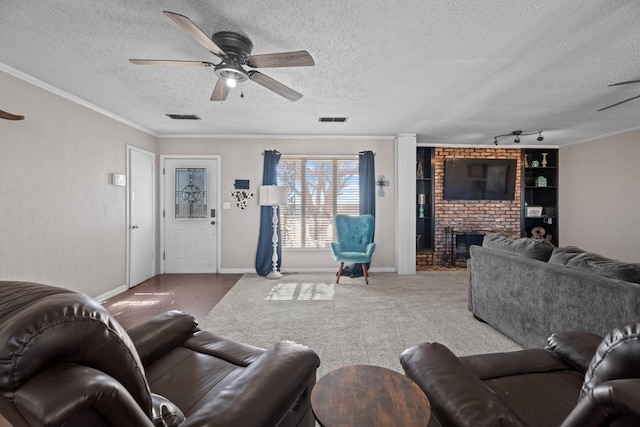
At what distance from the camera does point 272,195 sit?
16.2 ft

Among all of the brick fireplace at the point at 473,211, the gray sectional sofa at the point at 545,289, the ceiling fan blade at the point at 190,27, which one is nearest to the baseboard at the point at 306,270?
the brick fireplace at the point at 473,211

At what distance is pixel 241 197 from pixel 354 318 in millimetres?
3126

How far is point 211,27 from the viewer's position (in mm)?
2139

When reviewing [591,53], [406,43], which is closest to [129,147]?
[406,43]

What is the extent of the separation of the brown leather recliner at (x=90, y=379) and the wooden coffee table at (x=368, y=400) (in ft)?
0.43

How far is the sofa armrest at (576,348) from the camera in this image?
4.51ft

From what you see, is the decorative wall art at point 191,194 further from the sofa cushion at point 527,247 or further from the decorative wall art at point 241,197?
the sofa cushion at point 527,247

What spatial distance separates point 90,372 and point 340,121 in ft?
14.3

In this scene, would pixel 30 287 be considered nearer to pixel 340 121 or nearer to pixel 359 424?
pixel 359 424

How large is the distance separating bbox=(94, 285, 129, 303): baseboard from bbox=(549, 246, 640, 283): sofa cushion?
4.85 m

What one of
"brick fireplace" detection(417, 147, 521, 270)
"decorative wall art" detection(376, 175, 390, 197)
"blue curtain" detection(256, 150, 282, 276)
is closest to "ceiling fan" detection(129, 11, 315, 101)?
"blue curtain" detection(256, 150, 282, 276)

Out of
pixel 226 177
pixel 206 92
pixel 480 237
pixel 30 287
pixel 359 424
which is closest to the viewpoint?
pixel 30 287

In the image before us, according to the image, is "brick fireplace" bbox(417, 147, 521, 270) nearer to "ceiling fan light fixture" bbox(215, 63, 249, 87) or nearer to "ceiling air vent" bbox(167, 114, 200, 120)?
"ceiling air vent" bbox(167, 114, 200, 120)

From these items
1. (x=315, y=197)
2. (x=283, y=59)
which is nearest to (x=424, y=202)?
(x=315, y=197)
